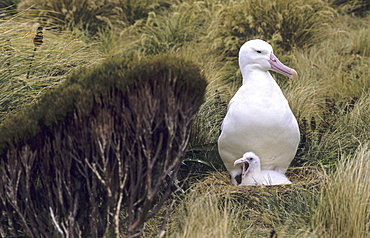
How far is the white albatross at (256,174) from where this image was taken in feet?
13.5

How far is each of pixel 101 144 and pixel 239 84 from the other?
3.66 metres

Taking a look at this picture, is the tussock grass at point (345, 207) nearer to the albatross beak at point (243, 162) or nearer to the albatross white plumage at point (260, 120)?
the albatross white plumage at point (260, 120)

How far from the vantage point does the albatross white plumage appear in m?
4.00

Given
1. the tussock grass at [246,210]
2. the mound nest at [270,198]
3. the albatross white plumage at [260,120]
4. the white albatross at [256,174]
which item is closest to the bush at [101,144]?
the tussock grass at [246,210]

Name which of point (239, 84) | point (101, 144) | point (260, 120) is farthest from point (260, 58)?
point (239, 84)

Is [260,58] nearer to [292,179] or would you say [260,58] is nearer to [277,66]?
[277,66]

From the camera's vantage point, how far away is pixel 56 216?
310 centimetres

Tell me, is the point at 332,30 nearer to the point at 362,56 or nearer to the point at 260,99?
the point at 362,56

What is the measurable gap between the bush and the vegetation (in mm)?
474

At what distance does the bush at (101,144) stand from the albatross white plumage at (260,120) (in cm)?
95

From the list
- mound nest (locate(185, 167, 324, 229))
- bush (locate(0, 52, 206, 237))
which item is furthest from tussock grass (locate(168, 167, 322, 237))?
bush (locate(0, 52, 206, 237))

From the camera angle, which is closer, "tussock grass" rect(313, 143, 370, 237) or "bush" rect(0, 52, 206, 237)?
"bush" rect(0, 52, 206, 237)

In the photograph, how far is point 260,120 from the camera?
156 inches

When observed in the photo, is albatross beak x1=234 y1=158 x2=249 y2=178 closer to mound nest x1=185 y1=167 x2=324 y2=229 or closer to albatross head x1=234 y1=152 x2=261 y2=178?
albatross head x1=234 y1=152 x2=261 y2=178
